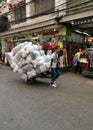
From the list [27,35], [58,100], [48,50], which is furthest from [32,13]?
[58,100]

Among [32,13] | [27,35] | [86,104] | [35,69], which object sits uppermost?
[32,13]

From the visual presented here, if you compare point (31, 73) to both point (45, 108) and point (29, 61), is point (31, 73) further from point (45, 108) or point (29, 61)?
point (45, 108)

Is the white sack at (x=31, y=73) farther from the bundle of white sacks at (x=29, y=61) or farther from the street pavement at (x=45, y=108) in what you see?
the street pavement at (x=45, y=108)

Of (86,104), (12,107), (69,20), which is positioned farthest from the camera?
(69,20)

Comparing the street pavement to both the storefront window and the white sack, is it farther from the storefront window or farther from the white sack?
the storefront window

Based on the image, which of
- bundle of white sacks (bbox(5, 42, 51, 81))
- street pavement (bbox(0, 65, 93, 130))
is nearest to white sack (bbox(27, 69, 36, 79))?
bundle of white sacks (bbox(5, 42, 51, 81))

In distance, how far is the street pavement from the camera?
4152mm

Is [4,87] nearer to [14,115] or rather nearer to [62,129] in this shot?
[14,115]

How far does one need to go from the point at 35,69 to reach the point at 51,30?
5525 millimetres

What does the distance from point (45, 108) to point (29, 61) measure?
11.1 feet

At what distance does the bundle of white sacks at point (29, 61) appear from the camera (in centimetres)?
805

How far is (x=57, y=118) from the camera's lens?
14.8ft

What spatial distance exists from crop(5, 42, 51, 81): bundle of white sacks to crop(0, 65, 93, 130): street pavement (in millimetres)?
760

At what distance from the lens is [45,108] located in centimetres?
523
